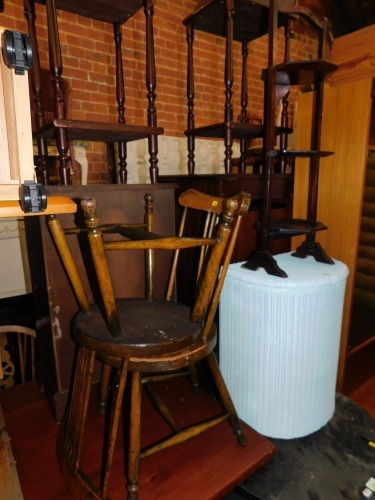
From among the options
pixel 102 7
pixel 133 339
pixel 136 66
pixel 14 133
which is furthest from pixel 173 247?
pixel 136 66

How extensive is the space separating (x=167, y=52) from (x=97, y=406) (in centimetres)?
337

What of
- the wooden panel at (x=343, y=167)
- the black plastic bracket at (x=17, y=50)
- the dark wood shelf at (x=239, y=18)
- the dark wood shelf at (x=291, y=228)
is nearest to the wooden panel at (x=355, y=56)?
the wooden panel at (x=343, y=167)

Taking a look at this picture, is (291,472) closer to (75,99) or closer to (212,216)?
(212,216)

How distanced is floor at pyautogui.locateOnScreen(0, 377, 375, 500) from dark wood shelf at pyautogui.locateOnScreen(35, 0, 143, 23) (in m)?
1.84

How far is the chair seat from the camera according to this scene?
1052 millimetres

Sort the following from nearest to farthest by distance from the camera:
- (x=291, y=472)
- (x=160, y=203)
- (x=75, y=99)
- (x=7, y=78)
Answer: (x=7, y=78)
(x=291, y=472)
(x=160, y=203)
(x=75, y=99)

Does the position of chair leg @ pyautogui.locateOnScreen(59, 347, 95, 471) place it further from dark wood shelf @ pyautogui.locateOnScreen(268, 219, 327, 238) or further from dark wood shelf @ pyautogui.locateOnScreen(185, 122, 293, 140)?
dark wood shelf @ pyautogui.locateOnScreen(185, 122, 293, 140)

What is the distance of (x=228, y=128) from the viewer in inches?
67.9

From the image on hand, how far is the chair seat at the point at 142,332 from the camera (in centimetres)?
105

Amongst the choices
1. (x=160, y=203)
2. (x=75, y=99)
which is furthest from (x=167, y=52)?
(x=160, y=203)

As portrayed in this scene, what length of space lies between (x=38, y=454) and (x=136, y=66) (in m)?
3.25

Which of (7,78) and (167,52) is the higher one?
(167,52)

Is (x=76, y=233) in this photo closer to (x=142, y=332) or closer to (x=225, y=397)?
(x=142, y=332)

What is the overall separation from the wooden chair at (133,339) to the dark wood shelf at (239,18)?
1.25m
